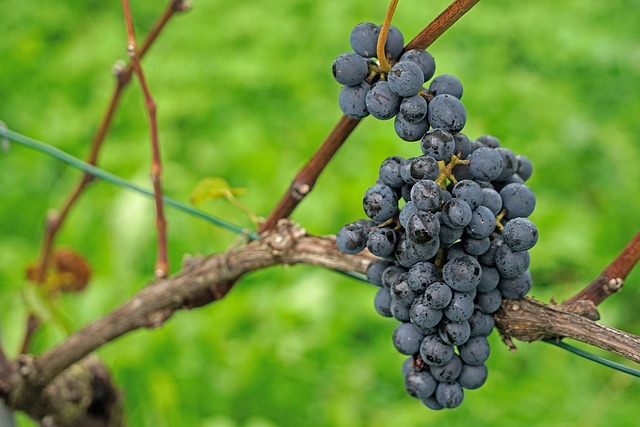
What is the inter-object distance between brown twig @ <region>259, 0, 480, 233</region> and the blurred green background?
3.51ft

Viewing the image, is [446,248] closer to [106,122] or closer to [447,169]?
[447,169]

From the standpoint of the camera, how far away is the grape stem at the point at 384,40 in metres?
0.73

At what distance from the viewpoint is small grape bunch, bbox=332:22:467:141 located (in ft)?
2.41

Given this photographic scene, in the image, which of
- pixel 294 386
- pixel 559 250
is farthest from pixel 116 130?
pixel 559 250

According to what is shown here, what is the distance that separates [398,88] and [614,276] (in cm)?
36

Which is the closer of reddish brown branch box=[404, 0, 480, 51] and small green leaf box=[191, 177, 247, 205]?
reddish brown branch box=[404, 0, 480, 51]

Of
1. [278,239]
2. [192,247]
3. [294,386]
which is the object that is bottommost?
[278,239]

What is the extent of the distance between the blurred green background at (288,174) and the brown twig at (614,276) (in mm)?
1200

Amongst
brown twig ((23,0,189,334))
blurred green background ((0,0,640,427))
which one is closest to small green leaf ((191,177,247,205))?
brown twig ((23,0,189,334))

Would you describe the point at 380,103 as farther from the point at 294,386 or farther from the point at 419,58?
the point at 294,386

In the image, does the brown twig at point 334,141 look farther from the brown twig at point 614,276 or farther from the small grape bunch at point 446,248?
the brown twig at point 614,276

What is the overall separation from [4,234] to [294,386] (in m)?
1.18

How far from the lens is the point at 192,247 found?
2.49m

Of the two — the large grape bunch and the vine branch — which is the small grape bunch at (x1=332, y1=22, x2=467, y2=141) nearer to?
the large grape bunch
